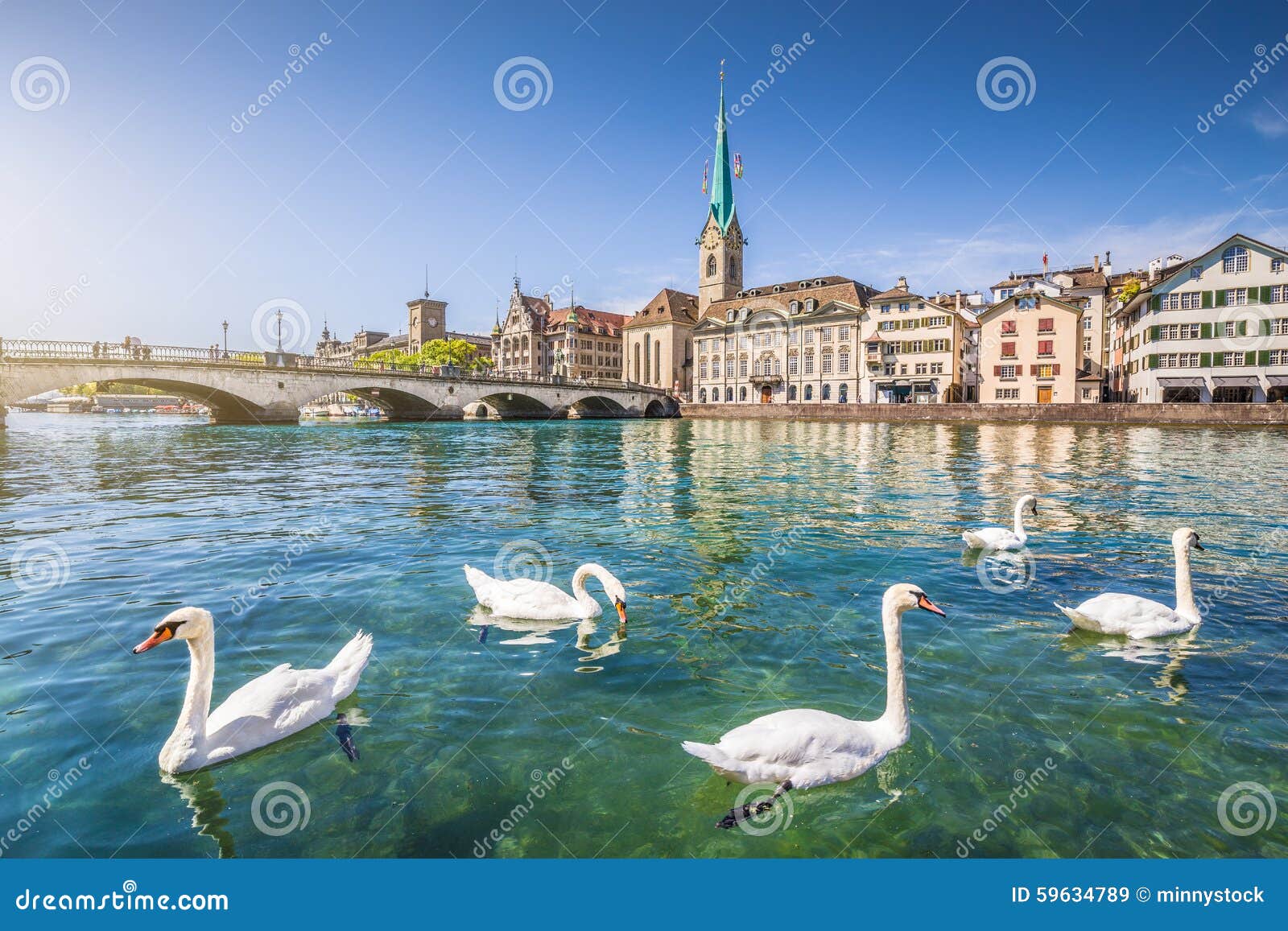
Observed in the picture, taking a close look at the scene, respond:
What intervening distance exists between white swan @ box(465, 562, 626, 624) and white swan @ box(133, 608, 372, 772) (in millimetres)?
2570

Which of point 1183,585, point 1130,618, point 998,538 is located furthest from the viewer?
point 998,538

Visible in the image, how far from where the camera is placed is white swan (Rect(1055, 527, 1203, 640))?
22.9 feet

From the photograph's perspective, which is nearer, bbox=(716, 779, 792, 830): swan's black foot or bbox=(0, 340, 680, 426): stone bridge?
bbox=(716, 779, 792, 830): swan's black foot

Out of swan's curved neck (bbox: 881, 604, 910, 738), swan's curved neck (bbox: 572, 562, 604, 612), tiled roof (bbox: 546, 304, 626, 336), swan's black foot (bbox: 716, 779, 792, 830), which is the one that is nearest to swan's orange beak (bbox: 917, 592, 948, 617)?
swan's curved neck (bbox: 881, 604, 910, 738)

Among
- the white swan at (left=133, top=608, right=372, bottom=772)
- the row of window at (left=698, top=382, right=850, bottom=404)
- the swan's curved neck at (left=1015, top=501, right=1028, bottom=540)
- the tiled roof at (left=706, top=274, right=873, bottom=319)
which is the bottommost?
the white swan at (left=133, top=608, right=372, bottom=772)

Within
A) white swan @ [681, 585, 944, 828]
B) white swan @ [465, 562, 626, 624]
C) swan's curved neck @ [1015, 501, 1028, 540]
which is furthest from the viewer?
swan's curved neck @ [1015, 501, 1028, 540]

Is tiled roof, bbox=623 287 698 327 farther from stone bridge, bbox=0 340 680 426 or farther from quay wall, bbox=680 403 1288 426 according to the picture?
quay wall, bbox=680 403 1288 426

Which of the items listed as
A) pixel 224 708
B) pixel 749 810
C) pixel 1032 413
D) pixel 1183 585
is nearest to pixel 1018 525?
pixel 1183 585

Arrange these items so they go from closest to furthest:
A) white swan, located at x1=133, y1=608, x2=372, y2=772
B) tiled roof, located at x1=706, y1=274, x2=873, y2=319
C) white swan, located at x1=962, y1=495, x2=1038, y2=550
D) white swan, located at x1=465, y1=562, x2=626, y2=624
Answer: white swan, located at x1=133, y1=608, x2=372, y2=772 < white swan, located at x1=465, y1=562, x2=626, y2=624 < white swan, located at x1=962, y1=495, x2=1038, y2=550 < tiled roof, located at x1=706, y1=274, x2=873, y2=319

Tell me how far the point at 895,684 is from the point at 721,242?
389 ft

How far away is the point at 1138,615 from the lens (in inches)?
276

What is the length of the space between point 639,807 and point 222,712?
10.5 ft

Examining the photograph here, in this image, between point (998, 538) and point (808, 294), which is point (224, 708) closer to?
point (998, 538)

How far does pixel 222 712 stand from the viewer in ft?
15.8
